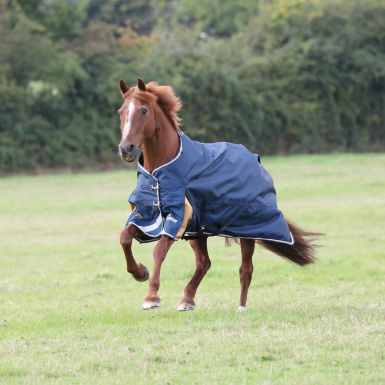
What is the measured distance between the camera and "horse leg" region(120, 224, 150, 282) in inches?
209

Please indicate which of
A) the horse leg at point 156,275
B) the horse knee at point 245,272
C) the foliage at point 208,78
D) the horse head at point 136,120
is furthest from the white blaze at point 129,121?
the foliage at point 208,78

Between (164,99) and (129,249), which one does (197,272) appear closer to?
(129,249)

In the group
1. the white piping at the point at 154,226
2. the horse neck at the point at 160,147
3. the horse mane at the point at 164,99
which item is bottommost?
the white piping at the point at 154,226

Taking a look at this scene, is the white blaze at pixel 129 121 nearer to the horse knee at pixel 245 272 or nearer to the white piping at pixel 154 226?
the white piping at pixel 154 226

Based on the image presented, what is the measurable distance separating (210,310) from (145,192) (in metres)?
1.48

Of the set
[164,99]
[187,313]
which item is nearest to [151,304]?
[187,313]

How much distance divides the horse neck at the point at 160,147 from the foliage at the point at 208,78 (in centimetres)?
1993

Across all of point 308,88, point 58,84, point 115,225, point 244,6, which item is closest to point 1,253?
point 115,225

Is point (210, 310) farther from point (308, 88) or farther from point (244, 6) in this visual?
point (244, 6)

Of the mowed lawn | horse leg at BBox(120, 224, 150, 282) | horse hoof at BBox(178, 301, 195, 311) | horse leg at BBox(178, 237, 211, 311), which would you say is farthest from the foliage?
horse leg at BBox(120, 224, 150, 282)

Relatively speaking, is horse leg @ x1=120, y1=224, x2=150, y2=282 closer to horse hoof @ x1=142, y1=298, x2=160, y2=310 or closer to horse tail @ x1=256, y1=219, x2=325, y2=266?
horse hoof @ x1=142, y1=298, x2=160, y2=310

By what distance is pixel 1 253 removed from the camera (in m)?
10.9

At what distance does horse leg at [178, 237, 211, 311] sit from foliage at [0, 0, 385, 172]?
19562 mm

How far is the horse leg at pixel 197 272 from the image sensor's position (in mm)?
5984
